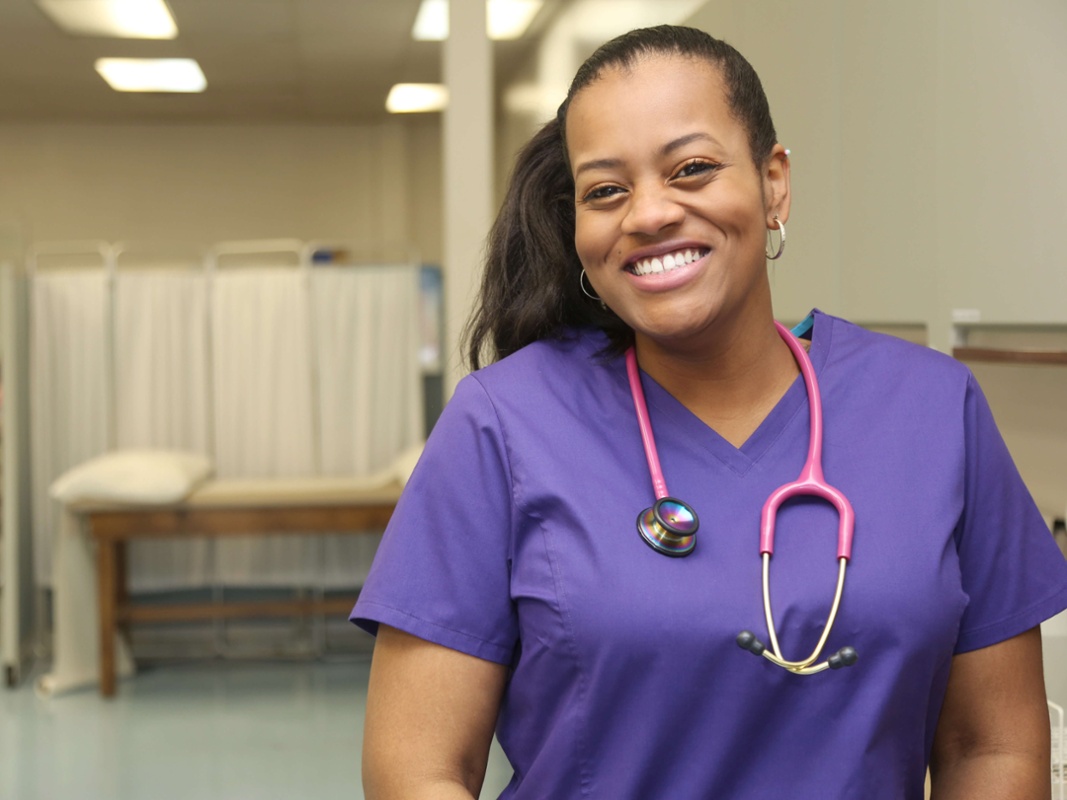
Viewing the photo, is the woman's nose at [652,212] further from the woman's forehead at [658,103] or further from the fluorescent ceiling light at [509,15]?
the fluorescent ceiling light at [509,15]

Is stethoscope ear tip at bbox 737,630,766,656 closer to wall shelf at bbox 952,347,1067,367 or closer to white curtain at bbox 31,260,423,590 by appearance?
wall shelf at bbox 952,347,1067,367

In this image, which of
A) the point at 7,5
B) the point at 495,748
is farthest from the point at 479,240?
the point at 7,5

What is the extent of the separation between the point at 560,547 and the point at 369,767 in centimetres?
22

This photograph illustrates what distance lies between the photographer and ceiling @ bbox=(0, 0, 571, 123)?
4004mm

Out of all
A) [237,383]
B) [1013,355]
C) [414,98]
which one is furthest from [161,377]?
[1013,355]

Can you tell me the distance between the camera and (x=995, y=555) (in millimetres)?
898

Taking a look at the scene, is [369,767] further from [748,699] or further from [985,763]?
[985,763]

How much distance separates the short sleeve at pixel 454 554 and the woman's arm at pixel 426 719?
0.02 metres

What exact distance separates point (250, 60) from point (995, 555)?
4.35m

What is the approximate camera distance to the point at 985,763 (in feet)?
2.92

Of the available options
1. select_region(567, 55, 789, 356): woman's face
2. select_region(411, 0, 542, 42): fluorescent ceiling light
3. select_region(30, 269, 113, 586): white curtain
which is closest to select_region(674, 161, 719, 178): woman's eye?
select_region(567, 55, 789, 356): woman's face

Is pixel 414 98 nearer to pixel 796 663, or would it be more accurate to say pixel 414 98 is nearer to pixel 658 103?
pixel 658 103

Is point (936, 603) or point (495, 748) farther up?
point (936, 603)

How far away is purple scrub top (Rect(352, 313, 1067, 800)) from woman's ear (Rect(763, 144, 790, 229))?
13cm
